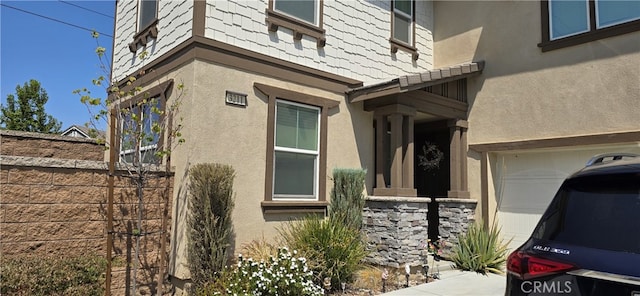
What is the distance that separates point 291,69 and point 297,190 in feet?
6.83

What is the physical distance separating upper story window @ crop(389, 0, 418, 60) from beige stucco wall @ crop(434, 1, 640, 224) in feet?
3.02

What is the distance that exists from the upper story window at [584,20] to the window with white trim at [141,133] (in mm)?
7363

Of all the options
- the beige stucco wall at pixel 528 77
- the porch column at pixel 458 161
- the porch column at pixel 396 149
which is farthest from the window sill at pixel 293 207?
the beige stucco wall at pixel 528 77

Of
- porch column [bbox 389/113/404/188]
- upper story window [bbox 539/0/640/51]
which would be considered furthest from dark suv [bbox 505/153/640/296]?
upper story window [bbox 539/0/640/51]

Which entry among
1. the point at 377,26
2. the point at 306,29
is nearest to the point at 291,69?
the point at 306,29

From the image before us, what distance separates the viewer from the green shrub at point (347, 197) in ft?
24.6

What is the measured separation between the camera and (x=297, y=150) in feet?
24.1

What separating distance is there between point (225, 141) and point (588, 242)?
16.4 feet

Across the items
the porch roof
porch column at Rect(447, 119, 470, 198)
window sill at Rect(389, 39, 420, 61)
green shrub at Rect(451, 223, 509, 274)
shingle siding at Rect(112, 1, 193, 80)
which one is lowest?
green shrub at Rect(451, 223, 509, 274)

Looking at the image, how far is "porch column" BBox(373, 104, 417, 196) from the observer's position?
7.86 m

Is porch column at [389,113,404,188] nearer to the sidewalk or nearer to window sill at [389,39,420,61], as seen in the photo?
the sidewalk

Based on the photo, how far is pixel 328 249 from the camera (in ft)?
21.0

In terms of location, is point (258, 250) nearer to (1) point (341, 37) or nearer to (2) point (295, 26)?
(2) point (295, 26)

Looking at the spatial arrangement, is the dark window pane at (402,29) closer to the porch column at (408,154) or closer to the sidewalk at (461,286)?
the porch column at (408,154)
